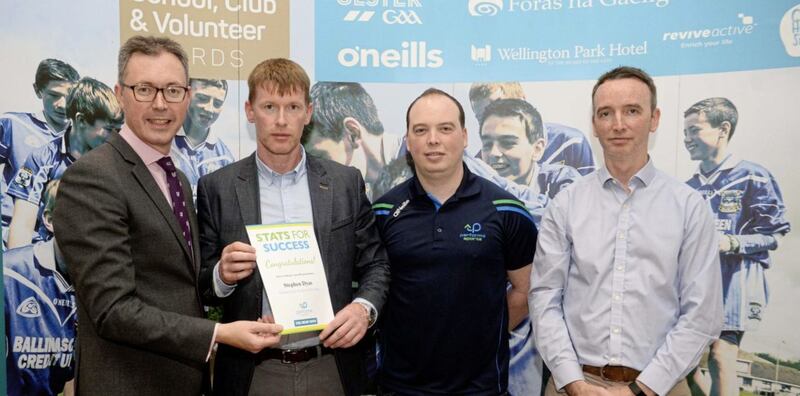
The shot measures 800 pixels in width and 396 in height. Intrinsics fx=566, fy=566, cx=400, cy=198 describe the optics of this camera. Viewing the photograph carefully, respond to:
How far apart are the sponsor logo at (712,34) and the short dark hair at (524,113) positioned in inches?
36.0

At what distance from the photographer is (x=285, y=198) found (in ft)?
8.39

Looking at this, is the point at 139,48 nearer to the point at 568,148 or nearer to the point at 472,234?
the point at 472,234

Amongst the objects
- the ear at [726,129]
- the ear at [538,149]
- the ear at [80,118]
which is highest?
the ear at [80,118]

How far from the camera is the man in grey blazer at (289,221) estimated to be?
7.85ft

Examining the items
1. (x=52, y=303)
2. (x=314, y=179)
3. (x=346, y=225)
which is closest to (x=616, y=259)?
Answer: (x=346, y=225)

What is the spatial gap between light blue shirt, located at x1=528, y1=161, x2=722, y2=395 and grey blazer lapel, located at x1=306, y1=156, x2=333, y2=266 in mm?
1011

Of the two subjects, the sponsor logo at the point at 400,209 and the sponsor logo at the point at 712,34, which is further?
the sponsor logo at the point at 712,34

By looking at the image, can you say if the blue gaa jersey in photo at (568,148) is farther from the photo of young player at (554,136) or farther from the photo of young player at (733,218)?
the photo of young player at (733,218)

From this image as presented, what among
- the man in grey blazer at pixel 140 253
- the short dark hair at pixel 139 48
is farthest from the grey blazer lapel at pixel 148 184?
the short dark hair at pixel 139 48

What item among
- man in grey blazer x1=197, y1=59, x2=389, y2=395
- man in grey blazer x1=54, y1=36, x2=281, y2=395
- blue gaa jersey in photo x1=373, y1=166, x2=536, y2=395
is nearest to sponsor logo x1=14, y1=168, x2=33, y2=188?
man in grey blazer x1=197, y1=59, x2=389, y2=395

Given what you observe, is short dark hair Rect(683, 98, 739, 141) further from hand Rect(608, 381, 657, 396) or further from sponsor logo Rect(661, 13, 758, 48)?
hand Rect(608, 381, 657, 396)

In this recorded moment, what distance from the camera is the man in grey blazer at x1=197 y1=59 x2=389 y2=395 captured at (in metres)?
2.39

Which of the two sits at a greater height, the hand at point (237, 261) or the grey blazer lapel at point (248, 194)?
the grey blazer lapel at point (248, 194)

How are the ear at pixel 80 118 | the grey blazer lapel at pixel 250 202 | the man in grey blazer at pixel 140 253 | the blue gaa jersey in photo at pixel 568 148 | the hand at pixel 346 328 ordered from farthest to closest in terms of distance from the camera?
1. the blue gaa jersey in photo at pixel 568 148
2. the ear at pixel 80 118
3. the grey blazer lapel at pixel 250 202
4. the hand at pixel 346 328
5. the man in grey blazer at pixel 140 253
